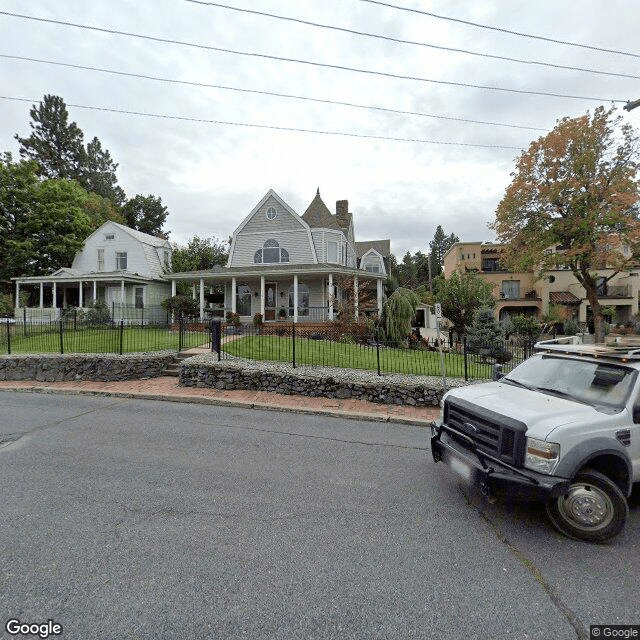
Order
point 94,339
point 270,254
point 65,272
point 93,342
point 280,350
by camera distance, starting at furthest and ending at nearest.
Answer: point 65,272 → point 270,254 → point 94,339 → point 93,342 → point 280,350

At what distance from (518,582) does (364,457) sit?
264 centimetres

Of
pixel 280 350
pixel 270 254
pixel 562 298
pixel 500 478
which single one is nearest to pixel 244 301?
pixel 270 254

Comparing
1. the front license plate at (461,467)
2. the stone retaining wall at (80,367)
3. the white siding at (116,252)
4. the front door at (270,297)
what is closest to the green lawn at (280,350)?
the stone retaining wall at (80,367)

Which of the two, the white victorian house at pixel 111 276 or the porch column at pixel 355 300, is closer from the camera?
the porch column at pixel 355 300

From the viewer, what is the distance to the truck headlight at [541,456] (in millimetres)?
3037

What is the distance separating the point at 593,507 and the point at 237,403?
6.66m

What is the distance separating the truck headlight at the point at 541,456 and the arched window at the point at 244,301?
71.1 feet

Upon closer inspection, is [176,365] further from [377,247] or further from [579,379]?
[377,247]

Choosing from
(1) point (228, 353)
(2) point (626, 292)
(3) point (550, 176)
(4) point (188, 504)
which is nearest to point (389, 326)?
(1) point (228, 353)

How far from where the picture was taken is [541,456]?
308cm

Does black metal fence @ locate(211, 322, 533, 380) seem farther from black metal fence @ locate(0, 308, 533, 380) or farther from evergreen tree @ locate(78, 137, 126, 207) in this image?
evergreen tree @ locate(78, 137, 126, 207)

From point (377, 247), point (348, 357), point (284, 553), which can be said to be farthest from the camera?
point (377, 247)

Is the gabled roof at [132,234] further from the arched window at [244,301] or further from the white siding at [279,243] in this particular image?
the arched window at [244,301]

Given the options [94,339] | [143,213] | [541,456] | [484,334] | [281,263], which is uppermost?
[143,213]
